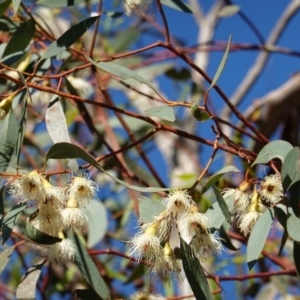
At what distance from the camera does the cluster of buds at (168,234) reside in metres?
0.93

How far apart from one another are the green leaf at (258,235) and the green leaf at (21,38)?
1.87 ft

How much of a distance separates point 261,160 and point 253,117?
114 centimetres

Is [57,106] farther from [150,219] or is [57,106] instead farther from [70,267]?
[70,267]

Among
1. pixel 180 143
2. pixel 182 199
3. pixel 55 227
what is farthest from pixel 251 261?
pixel 180 143

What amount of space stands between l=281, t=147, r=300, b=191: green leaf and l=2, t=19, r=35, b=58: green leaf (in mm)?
553

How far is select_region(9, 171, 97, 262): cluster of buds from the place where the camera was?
3.03ft

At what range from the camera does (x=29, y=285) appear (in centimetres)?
116

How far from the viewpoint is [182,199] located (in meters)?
0.93

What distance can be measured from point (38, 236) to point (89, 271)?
0.63 ft

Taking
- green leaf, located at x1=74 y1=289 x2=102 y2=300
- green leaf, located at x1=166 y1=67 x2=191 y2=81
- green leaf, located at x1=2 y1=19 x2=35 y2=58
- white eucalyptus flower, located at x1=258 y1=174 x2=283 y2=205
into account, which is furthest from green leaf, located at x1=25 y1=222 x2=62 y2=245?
green leaf, located at x1=166 y1=67 x2=191 y2=81

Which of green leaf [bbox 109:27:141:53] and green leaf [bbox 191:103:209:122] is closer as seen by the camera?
green leaf [bbox 191:103:209:122]

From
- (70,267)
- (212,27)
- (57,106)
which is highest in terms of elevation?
(57,106)

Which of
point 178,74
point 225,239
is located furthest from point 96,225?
point 178,74

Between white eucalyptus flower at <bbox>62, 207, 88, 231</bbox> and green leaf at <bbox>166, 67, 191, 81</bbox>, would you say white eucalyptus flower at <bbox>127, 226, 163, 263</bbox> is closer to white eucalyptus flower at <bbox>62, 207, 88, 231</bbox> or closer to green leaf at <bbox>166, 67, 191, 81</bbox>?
white eucalyptus flower at <bbox>62, 207, 88, 231</bbox>
